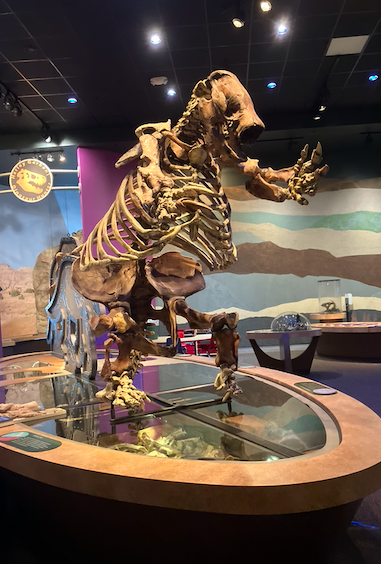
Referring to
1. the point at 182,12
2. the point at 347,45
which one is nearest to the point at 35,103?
the point at 182,12

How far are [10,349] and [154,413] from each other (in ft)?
25.4

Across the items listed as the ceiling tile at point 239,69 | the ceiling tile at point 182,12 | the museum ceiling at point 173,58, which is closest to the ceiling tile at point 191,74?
the museum ceiling at point 173,58

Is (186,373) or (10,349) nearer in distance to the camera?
(186,373)

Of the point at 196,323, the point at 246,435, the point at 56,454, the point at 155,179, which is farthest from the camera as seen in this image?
the point at 196,323

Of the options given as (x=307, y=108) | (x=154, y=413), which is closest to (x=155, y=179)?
(x=154, y=413)

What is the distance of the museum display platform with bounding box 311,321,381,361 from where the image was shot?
6.84 meters

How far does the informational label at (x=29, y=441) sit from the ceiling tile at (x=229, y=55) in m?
6.16

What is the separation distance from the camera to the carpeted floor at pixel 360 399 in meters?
1.73

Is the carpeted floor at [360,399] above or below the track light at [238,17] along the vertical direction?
below

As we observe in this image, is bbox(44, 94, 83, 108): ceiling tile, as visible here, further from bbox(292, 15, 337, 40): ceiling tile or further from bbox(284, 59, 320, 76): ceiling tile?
bbox(292, 15, 337, 40): ceiling tile

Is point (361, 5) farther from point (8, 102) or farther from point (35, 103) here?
point (8, 102)

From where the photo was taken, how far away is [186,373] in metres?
3.76

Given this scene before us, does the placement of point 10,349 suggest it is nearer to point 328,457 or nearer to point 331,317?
point 331,317

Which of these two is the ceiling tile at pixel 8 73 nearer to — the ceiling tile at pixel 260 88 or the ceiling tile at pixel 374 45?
the ceiling tile at pixel 260 88
